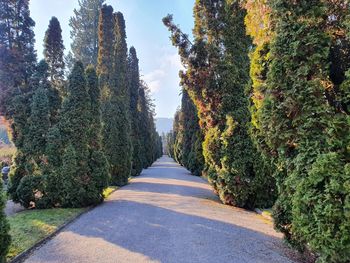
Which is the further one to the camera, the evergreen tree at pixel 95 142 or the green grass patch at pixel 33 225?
the evergreen tree at pixel 95 142

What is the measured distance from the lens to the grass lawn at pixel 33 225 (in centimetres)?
647

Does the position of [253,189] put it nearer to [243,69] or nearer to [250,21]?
[243,69]

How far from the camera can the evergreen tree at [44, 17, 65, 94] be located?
12.8 meters

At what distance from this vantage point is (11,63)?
13984 mm

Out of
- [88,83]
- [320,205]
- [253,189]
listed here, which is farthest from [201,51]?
[320,205]

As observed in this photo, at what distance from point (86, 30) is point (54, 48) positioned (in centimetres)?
2315

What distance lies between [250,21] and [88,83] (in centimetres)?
766

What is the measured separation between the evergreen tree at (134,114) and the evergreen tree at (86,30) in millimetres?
4750

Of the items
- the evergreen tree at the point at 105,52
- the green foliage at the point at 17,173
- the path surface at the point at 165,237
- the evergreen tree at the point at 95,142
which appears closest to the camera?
the path surface at the point at 165,237

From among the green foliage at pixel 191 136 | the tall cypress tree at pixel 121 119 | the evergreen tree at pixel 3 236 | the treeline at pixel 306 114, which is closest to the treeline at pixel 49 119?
the tall cypress tree at pixel 121 119

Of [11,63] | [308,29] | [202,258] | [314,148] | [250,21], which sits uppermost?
[11,63]

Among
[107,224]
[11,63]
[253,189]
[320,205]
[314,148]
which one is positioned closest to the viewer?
[320,205]

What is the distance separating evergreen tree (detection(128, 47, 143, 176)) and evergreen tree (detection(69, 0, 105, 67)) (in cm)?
475

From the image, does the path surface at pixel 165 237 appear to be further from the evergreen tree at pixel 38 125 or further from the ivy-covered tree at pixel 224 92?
the evergreen tree at pixel 38 125
